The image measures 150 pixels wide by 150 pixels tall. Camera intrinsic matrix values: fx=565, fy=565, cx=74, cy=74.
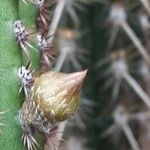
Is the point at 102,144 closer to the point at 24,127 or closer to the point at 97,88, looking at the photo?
the point at 97,88

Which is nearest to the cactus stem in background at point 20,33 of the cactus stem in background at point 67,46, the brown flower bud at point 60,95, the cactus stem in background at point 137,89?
the brown flower bud at point 60,95

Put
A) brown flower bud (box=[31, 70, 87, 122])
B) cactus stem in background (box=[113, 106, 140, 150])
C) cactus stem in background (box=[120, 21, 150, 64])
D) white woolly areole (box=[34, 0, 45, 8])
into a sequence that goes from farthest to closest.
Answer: cactus stem in background (box=[113, 106, 140, 150]) < cactus stem in background (box=[120, 21, 150, 64]) < white woolly areole (box=[34, 0, 45, 8]) < brown flower bud (box=[31, 70, 87, 122])

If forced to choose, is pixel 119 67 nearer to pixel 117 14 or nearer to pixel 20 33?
pixel 117 14

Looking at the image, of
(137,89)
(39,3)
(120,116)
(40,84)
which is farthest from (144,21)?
(40,84)

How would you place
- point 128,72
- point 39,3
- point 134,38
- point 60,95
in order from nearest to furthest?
point 60,95 → point 39,3 → point 134,38 → point 128,72

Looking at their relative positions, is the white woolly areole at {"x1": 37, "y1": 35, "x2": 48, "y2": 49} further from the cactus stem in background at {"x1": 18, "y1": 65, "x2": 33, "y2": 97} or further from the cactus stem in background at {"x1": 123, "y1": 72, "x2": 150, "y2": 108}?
the cactus stem in background at {"x1": 123, "y1": 72, "x2": 150, "y2": 108}

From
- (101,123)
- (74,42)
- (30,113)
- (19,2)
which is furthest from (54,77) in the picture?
(101,123)

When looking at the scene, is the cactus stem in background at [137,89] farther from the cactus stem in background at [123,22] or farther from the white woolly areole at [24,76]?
the white woolly areole at [24,76]

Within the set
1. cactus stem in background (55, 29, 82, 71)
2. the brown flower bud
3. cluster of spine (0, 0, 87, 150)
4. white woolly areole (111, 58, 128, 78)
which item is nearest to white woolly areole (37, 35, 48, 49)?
cluster of spine (0, 0, 87, 150)
